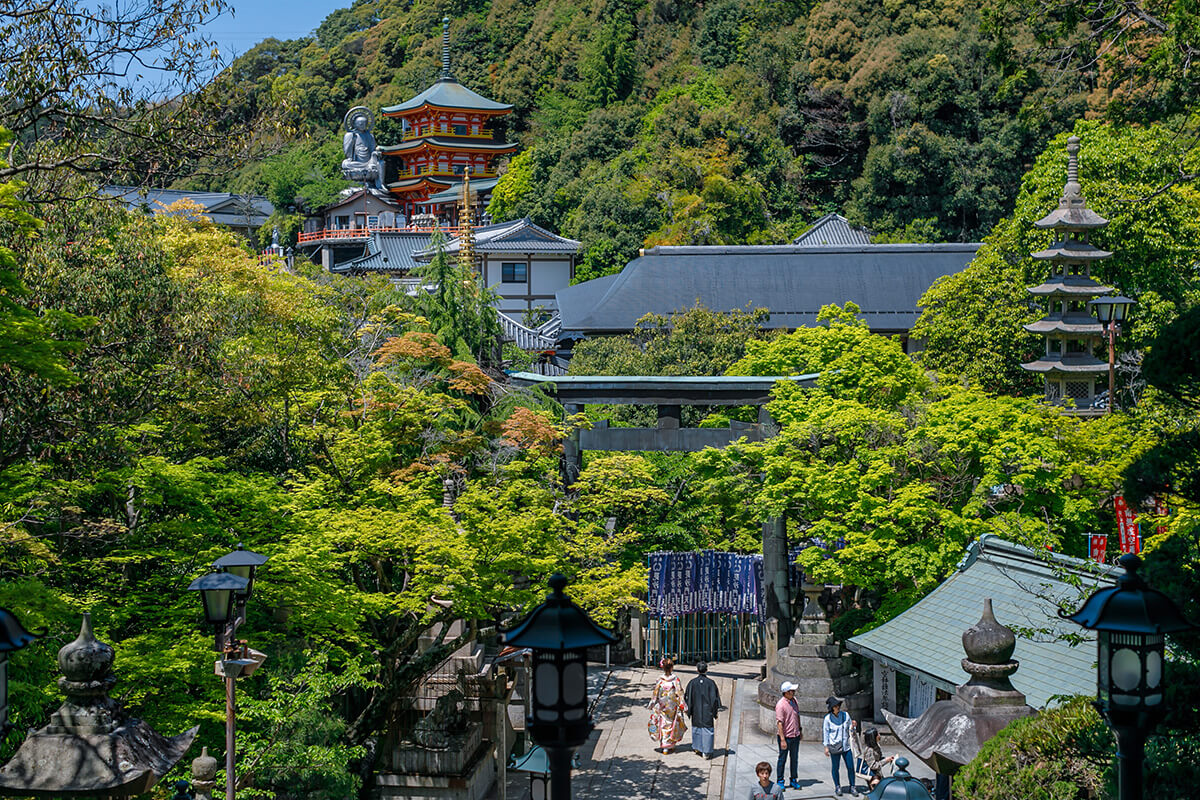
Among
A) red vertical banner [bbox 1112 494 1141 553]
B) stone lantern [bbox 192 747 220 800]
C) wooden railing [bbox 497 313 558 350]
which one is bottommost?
stone lantern [bbox 192 747 220 800]

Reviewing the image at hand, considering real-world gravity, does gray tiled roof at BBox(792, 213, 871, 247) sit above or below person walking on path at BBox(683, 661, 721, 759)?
above

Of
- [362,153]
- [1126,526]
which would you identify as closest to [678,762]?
[1126,526]

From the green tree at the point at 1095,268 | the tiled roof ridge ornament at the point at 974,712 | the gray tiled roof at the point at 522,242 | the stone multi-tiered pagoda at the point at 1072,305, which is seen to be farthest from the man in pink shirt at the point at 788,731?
the gray tiled roof at the point at 522,242

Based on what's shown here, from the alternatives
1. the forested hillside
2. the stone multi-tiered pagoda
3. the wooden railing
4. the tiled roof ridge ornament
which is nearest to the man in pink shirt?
the tiled roof ridge ornament

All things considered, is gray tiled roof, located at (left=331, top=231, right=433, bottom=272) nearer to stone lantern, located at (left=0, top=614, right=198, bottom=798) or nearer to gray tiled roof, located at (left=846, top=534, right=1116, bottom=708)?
gray tiled roof, located at (left=846, top=534, right=1116, bottom=708)

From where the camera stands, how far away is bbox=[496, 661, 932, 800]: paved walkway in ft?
48.6

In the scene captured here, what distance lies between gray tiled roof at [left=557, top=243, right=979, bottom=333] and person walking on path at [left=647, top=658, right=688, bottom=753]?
21.7m

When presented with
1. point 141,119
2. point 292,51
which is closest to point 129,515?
A: point 141,119

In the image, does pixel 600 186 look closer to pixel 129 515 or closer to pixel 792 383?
pixel 792 383

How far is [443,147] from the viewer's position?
67188 millimetres

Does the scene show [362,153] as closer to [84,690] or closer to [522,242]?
[522,242]

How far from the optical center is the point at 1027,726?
8094 mm

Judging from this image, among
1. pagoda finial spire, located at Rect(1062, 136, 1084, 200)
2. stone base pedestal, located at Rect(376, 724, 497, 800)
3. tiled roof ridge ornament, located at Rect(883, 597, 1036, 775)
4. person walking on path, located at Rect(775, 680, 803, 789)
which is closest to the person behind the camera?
tiled roof ridge ornament, located at Rect(883, 597, 1036, 775)

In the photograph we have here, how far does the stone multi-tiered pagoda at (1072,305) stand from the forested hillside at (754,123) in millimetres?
10685
